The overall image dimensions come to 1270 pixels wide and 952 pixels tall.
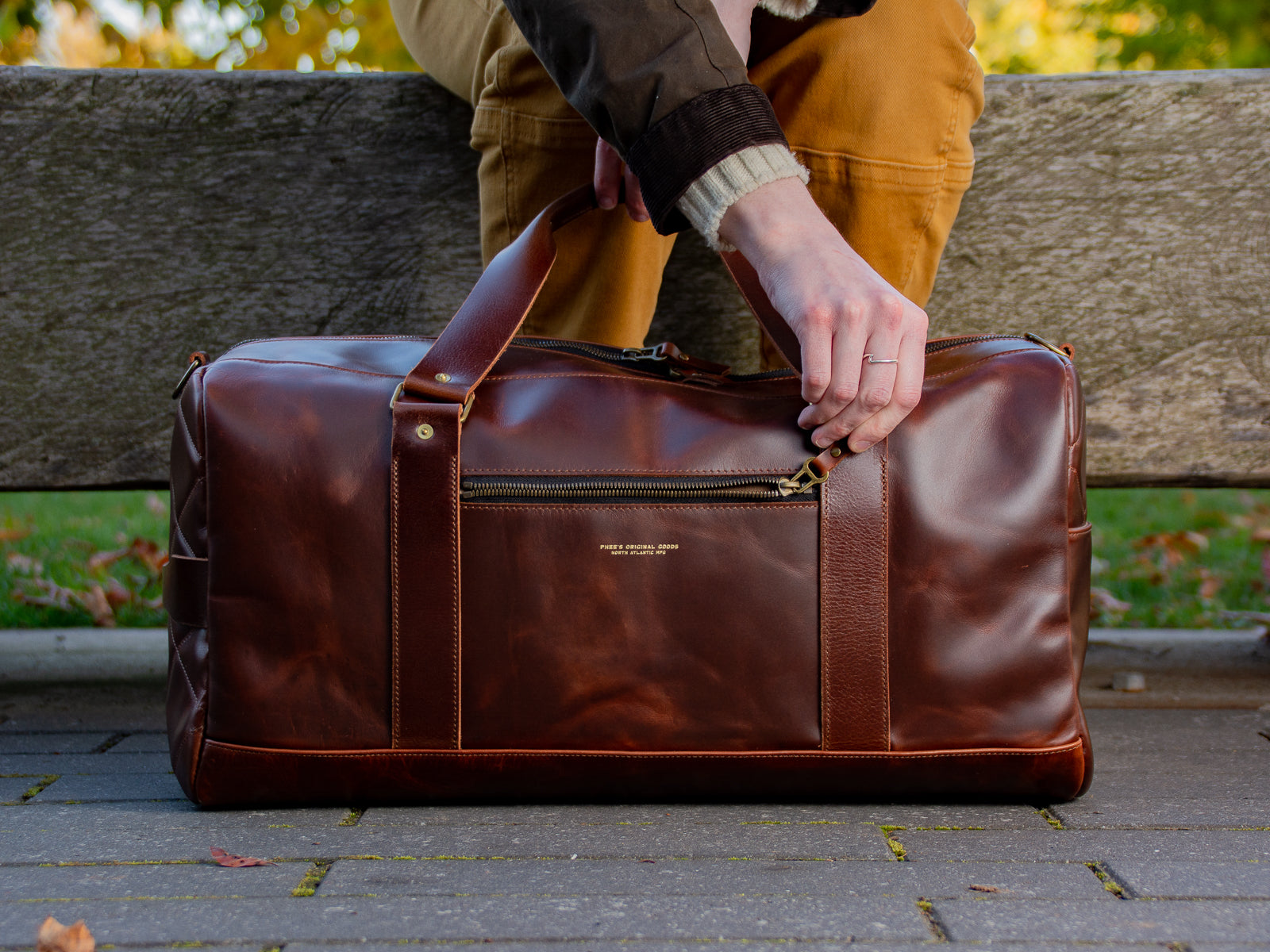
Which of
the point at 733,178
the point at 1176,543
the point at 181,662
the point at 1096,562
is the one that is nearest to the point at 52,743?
the point at 181,662

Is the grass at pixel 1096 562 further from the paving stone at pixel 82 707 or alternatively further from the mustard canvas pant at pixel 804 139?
the mustard canvas pant at pixel 804 139

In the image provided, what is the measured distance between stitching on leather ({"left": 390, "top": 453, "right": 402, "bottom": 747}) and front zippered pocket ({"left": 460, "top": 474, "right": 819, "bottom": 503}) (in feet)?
0.29

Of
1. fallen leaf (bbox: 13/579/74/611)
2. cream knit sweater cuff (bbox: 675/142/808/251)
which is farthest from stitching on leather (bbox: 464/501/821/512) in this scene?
fallen leaf (bbox: 13/579/74/611)

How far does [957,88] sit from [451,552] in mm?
1043

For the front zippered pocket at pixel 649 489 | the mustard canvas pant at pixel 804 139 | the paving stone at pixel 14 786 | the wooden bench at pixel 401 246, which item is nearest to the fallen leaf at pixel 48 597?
the wooden bench at pixel 401 246

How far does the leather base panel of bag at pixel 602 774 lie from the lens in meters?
1.37

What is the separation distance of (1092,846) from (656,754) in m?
0.52

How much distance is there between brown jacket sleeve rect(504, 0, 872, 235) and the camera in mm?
1296

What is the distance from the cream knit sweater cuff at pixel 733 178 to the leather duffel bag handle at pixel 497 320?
5.2 inches

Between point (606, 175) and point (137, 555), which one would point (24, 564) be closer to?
point (137, 555)

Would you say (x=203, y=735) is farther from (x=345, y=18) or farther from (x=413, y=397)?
(x=345, y=18)

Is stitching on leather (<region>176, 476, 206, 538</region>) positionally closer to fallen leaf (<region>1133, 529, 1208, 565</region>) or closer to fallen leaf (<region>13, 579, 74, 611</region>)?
fallen leaf (<region>13, 579, 74, 611</region>)

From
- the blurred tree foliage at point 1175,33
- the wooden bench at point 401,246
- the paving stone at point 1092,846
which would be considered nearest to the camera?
the paving stone at point 1092,846

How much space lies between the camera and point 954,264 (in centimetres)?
210
